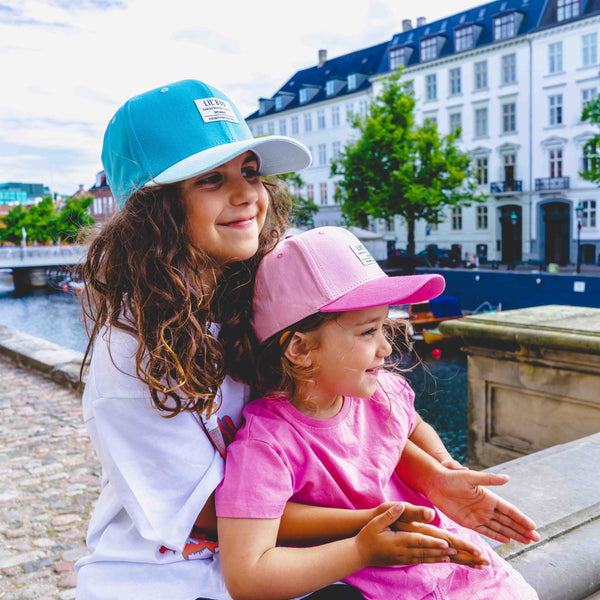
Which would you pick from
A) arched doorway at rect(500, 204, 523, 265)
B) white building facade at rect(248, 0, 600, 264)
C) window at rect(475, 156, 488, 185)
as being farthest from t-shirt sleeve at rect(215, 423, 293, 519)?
window at rect(475, 156, 488, 185)

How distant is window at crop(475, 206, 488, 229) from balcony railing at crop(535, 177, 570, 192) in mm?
3056

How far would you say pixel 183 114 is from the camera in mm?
1538

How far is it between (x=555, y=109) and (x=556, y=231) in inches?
222

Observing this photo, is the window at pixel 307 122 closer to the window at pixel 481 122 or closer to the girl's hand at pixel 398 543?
the window at pixel 481 122

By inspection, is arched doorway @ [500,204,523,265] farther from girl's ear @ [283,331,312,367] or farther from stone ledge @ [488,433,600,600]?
girl's ear @ [283,331,312,367]

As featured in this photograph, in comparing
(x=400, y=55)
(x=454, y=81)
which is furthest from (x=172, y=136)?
(x=400, y=55)

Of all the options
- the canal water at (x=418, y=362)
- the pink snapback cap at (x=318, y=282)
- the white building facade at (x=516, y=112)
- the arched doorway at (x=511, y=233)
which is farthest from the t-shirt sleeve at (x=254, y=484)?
the arched doorway at (x=511, y=233)

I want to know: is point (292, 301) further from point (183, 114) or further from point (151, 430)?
point (183, 114)

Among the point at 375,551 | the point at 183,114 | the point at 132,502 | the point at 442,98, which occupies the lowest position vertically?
the point at 375,551

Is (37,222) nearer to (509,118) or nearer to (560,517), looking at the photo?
(509,118)

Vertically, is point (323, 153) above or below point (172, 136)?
above

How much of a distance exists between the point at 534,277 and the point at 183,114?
19.2 m

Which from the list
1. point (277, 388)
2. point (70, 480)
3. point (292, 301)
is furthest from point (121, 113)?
point (70, 480)

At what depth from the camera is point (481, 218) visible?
3388 centimetres
